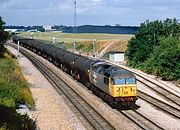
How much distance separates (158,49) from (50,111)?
27449 millimetres

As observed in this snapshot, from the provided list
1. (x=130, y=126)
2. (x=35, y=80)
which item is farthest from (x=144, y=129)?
(x=35, y=80)

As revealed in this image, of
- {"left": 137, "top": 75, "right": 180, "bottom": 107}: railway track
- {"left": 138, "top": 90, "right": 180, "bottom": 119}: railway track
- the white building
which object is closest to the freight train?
{"left": 138, "top": 90, "right": 180, "bottom": 119}: railway track

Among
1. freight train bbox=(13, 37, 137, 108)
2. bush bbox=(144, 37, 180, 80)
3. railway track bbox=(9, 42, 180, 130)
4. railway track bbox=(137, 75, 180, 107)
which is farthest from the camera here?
bush bbox=(144, 37, 180, 80)

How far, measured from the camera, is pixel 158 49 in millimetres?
54375

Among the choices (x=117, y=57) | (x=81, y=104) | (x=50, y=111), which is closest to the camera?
(x=50, y=111)

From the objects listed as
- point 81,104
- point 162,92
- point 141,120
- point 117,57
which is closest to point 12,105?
point 81,104

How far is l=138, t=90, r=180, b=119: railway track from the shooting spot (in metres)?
30.4

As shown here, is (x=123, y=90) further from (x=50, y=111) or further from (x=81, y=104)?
(x=50, y=111)

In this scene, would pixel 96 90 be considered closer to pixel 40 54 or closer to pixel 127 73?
pixel 127 73

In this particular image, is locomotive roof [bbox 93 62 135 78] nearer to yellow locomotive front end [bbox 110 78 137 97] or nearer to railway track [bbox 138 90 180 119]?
yellow locomotive front end [bbox 110 78 137 97]

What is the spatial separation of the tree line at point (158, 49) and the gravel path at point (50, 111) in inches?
590

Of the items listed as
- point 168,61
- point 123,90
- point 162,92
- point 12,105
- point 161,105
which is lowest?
point 162,92

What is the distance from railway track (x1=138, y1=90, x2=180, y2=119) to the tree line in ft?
38.1

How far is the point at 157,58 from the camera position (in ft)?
173
